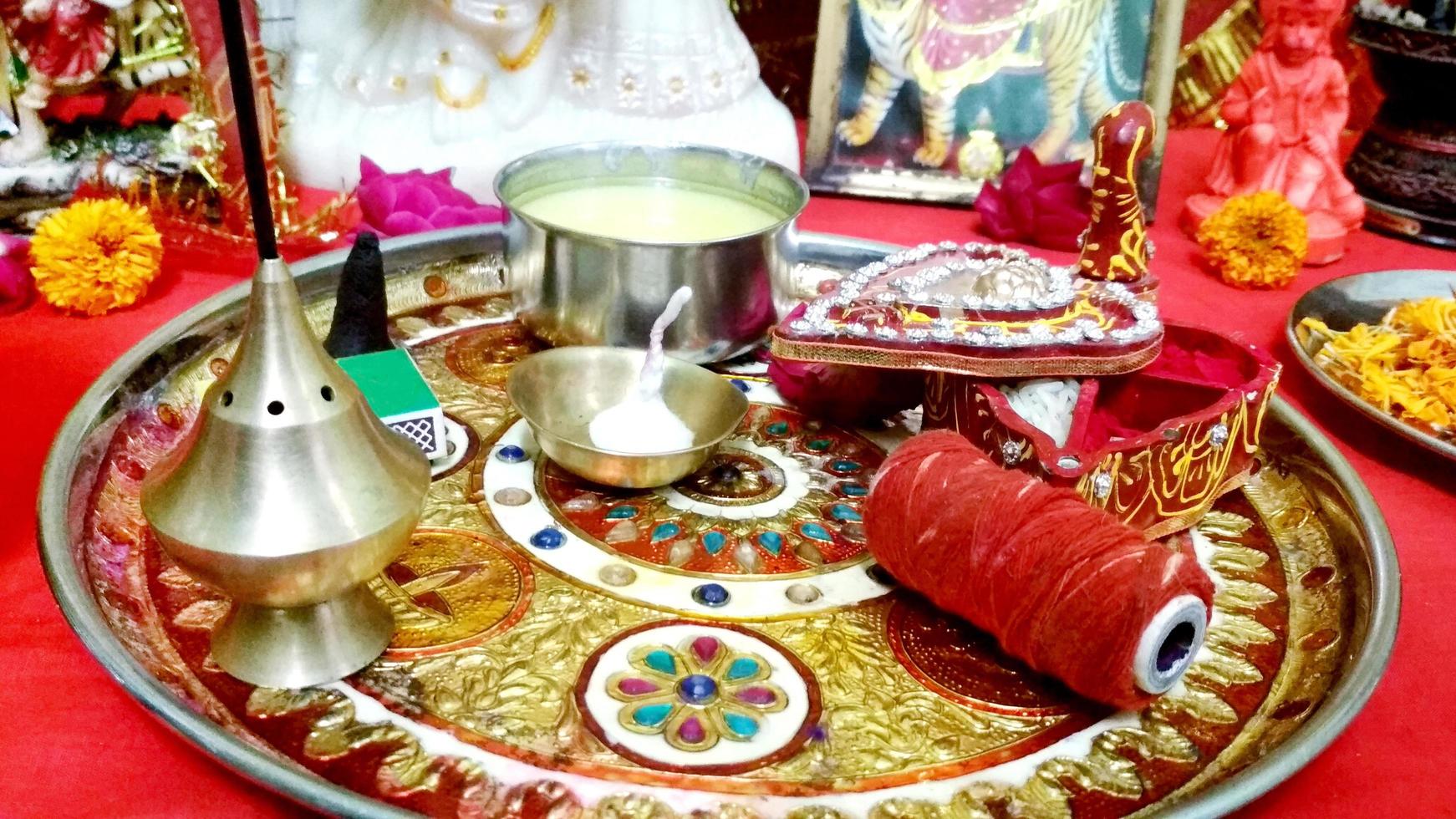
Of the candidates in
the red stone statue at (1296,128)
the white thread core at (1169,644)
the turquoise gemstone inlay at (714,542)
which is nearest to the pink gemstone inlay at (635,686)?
the turquoise gemstone inlay at (714,542)

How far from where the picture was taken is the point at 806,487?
2.43 feet

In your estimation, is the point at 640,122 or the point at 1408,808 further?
the point at 640,122

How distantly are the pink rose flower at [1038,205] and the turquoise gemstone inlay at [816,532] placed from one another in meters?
0.57

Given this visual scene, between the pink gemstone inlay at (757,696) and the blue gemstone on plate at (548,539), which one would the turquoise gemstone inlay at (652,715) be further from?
the blue gemstone on plate at (548,539)

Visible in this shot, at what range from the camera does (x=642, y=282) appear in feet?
2.59

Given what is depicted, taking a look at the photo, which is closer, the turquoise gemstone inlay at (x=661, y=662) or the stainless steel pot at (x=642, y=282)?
the turquoise gemstone inlay at (x=661, y=662)

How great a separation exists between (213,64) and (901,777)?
0.86m

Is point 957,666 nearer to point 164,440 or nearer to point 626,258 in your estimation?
point 626,258

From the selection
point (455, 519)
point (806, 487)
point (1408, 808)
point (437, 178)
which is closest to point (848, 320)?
point (806, 487)

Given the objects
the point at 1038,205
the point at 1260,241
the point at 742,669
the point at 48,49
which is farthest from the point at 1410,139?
the point at 48,49

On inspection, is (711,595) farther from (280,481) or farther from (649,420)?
(280,481)

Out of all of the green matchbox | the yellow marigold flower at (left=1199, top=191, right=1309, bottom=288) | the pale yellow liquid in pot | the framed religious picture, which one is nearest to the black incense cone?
the green matchbox

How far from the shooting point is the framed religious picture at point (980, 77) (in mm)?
1229

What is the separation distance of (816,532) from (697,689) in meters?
0.17
